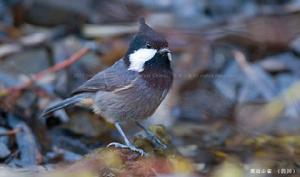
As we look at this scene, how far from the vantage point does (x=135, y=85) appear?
5.08m

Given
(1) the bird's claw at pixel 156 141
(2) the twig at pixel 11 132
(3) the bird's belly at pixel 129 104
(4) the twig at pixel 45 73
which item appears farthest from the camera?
(4) the twig at pixel 45 73

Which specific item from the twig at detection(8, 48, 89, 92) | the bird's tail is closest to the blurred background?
the twig at detection(8, 48, 89, 92)

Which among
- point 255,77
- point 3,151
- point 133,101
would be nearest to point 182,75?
point 255,77

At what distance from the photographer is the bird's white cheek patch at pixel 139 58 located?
4.91 meters

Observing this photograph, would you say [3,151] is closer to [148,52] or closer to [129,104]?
[129,104]

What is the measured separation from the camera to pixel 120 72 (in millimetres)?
5199

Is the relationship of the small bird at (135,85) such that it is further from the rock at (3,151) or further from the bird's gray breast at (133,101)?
the rock at (3,151)

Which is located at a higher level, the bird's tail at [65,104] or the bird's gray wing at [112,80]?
the bird's gray wing at [112,80]

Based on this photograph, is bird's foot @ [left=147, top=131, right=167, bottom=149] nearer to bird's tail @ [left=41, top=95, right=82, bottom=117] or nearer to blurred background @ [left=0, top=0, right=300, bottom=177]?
blurred background @ [left=0, top=0, right=300, bottom=177]

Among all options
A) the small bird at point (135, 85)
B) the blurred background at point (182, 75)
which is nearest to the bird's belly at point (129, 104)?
the small bird at point (135, 85)

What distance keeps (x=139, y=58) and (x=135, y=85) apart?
213mm

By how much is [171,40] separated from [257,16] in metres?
1.12

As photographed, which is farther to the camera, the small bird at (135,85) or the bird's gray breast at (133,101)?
the bird's gray breast at (133,101)

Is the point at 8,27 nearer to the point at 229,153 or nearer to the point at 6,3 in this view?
the point at 6,3
